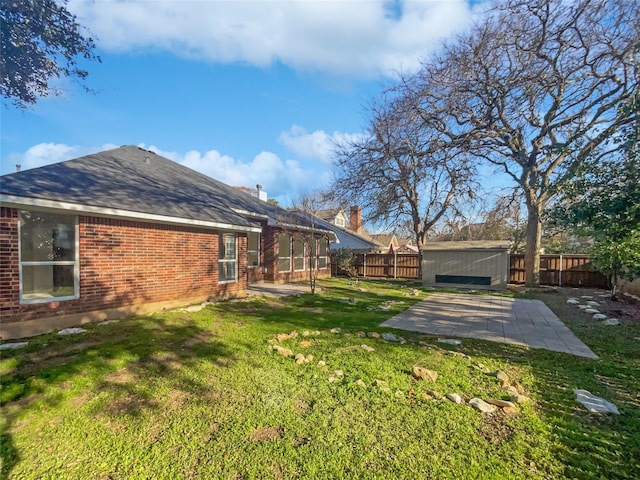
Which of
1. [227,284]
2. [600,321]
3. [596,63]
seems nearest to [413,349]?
[600,321]

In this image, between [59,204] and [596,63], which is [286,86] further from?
[596,63]

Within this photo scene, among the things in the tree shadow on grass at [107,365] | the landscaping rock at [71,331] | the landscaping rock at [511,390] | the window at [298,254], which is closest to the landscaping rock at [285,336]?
the tree shadow on grass at [107,365]

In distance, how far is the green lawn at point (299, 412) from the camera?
2332mm

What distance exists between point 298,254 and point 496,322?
32.2ft

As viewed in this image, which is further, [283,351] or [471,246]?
[471,246]

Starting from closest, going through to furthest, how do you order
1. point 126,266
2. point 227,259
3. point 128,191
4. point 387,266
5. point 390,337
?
point 390,337 → point 126,266 → point 128,191 → point 227,259 → point 387,266

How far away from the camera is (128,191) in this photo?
769cm

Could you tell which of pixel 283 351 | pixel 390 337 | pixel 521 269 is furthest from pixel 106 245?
pixel 521 269

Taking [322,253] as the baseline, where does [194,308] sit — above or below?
below

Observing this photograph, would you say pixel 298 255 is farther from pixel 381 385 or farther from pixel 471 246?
pixel 381 385

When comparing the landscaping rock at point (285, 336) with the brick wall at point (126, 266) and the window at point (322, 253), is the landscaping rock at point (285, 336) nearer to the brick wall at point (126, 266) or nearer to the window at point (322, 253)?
the brick wall at point (126, 266)

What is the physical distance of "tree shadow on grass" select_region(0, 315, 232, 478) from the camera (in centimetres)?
312

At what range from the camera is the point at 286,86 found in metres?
12.1

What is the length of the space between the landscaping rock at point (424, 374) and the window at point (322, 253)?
13.0 metres
